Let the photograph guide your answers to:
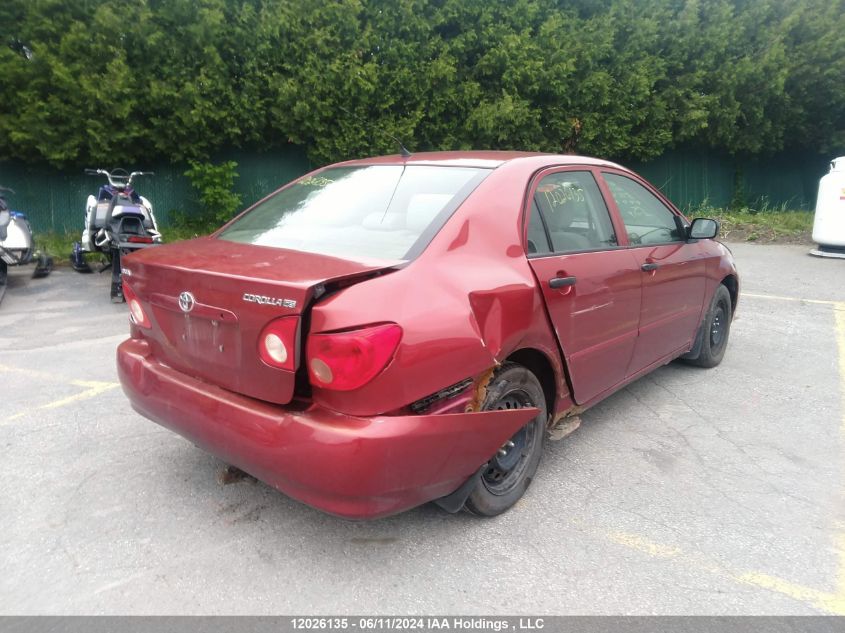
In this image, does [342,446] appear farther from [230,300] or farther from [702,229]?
[702,229]

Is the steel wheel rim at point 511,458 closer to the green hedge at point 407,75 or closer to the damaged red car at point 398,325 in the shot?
the damaged red car at point 398,325

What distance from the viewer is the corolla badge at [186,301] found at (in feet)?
8.51

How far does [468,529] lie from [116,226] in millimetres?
6215

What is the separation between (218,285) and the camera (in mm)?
2482

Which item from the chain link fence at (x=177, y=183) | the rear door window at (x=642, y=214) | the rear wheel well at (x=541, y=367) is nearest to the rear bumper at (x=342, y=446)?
the rear wheel well at (x=541, y=367)

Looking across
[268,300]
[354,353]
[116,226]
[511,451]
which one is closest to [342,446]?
[354,353]

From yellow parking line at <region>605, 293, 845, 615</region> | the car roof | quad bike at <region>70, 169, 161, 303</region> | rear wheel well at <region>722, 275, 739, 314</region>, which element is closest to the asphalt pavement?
yellow parking line at <region>605, 293, 845, 615</region>

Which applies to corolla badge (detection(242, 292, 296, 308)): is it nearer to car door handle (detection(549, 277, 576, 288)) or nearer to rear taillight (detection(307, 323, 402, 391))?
rear taillight (detection(307, 323, 402, 391))

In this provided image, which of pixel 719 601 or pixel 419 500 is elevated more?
pixel 419 500

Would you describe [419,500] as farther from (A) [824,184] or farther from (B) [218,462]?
(A) [824,184]

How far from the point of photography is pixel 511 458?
307cm

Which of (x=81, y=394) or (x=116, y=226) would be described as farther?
(x=116, y=226)

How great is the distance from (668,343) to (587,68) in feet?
31.5

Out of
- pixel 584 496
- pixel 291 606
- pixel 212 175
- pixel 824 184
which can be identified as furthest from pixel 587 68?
pixel 291 606
